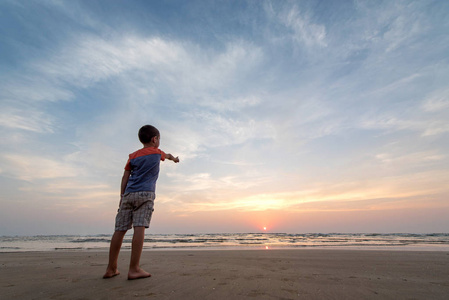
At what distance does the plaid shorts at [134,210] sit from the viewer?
3.42m

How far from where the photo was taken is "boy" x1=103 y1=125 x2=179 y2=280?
3293 mm

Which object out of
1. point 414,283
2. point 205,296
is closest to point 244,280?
point 205,296

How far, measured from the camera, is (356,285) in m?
3.03

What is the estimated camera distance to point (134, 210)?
11.4 ft

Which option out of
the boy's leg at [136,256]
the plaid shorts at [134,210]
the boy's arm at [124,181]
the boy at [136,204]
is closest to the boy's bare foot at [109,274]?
the boy at [136,204]

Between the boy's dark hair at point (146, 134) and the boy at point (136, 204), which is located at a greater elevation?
the boy's dark hair at point (146, 134)

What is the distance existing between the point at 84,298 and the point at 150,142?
208 cm

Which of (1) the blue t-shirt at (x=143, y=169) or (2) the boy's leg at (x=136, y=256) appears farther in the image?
(1) the blue t-shirt at (x=143, y=169)

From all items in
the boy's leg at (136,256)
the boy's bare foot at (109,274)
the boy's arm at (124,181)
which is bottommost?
the boy's bare foot at (109,274)

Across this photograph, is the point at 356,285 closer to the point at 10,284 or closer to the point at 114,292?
the point at 114,292

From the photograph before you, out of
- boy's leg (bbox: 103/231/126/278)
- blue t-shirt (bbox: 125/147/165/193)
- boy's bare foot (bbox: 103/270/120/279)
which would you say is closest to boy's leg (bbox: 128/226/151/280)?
boy's leg (bbox: 103/231/126/278)

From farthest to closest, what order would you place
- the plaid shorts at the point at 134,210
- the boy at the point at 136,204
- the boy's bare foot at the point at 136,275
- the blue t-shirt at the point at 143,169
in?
the blue t-shirt at the point at 143,169 → the plaid shorts at the point at 134,210 → the boy at the point at 136,204 → the boy's bare foot at the point at 136,275

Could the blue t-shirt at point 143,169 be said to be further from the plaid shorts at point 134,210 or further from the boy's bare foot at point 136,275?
the boy's bare foot at point 136,275

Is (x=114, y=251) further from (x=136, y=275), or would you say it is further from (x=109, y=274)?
(x=136, y=275)
